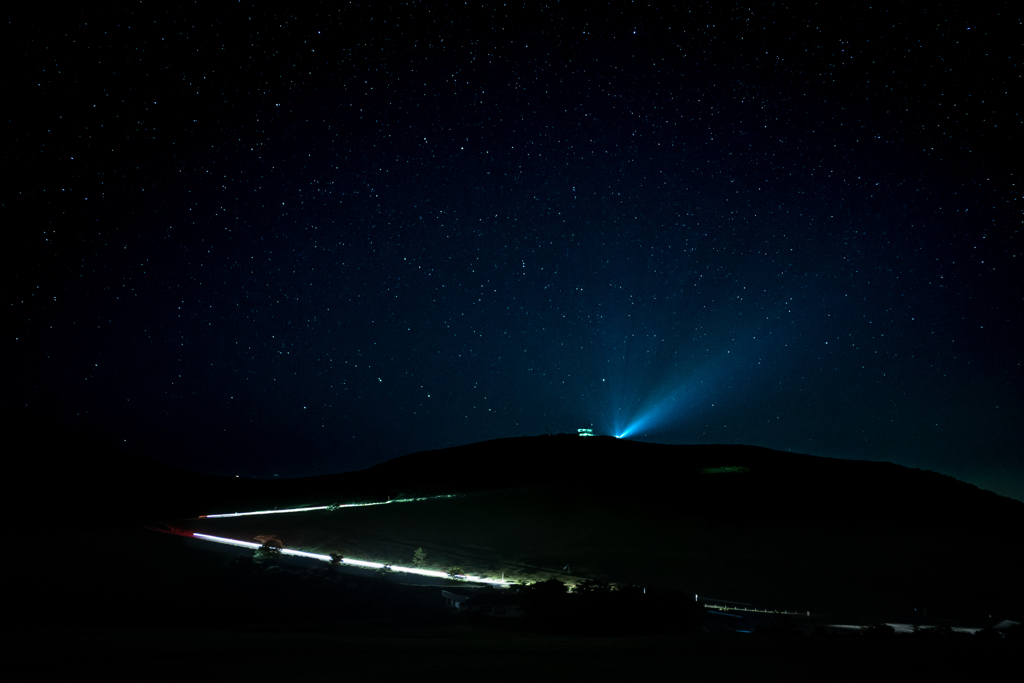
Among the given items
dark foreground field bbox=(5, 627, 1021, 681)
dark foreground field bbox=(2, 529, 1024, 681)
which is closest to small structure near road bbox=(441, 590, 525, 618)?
dark foreground field bbox=(2, 529, 1024, 681)

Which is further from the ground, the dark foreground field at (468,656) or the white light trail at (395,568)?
the dark foreground field at (468,656)

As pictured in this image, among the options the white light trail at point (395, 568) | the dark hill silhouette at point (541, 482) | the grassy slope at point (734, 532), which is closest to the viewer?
the white light trail at point (395, 568)

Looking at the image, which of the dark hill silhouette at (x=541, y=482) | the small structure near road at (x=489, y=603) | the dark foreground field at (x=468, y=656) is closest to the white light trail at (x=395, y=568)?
the small structure near road at (x=489, y=603)

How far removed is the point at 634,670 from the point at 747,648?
3.14m

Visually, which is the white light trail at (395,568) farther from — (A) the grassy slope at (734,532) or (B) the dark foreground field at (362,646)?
(B) the dark foreground field at (362,646)

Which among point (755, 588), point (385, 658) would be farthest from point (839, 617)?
point (385, 658)

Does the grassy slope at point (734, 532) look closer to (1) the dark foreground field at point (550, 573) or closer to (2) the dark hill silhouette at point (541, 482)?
(1) the dark foreground field at point (550, 573)

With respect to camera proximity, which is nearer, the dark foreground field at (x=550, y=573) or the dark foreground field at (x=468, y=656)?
the dark foreground field at (x=468, y=656)

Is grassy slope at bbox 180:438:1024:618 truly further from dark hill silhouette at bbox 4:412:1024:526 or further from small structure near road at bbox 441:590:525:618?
small structure near road at bbox 441:590:525:618

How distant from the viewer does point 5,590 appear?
12617mm

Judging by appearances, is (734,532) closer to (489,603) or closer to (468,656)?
(489,603)

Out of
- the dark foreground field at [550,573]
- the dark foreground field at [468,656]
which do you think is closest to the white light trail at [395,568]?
the dark foreground field at [550,573]

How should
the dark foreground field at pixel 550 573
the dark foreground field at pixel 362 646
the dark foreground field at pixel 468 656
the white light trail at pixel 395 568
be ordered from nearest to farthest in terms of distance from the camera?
1. the dark foreground field at pixel 468 656
2. the dark foreground field at pixel 362 646
3. the dark foreground field at pixel 550 573
4. the white light trail at pixel 395 568

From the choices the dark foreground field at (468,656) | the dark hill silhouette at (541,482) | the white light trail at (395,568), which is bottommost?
the white light trail at (395,568)
